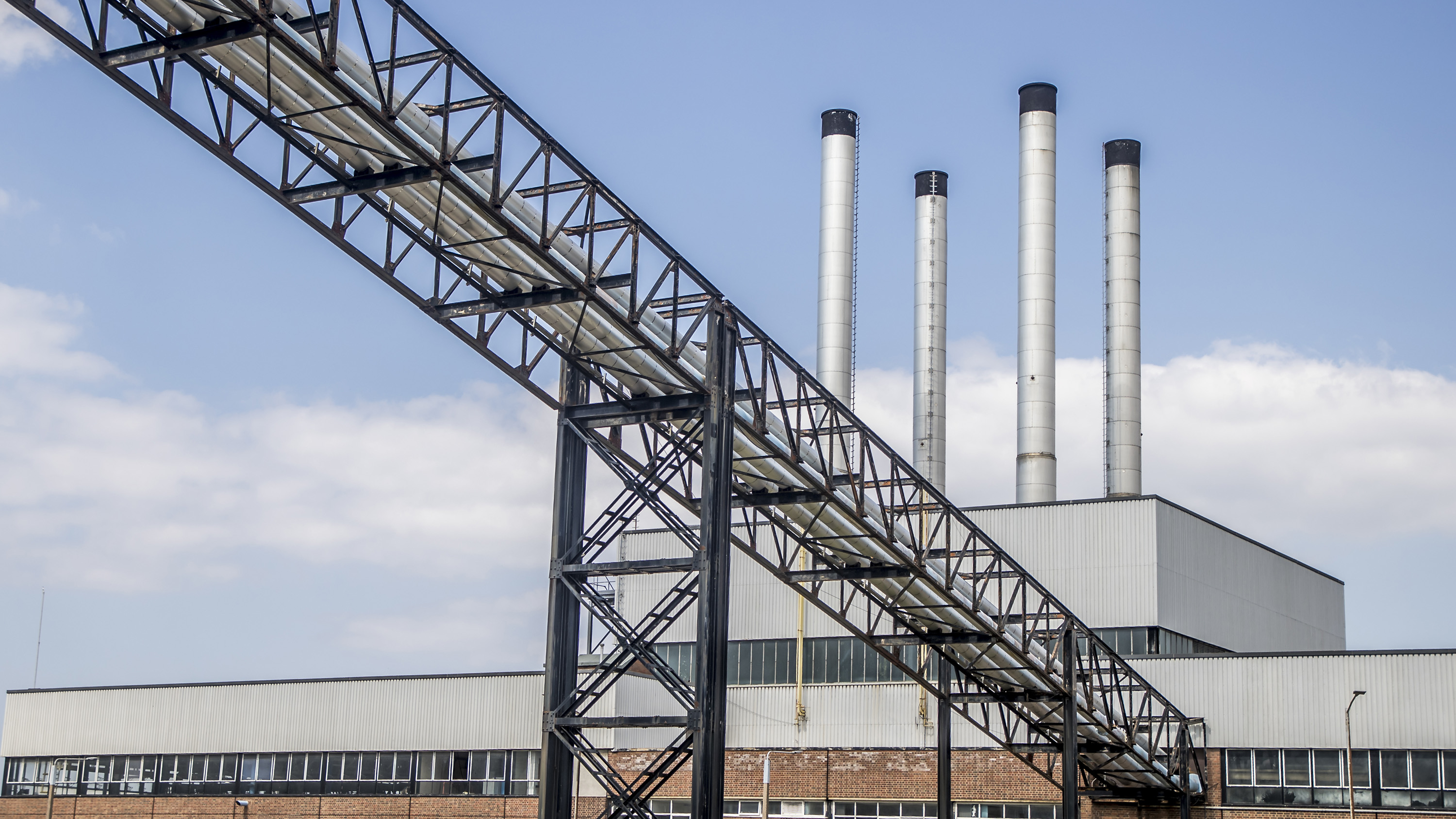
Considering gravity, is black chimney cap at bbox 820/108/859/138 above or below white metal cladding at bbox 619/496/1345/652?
above

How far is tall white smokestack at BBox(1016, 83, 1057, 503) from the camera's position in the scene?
165 feet

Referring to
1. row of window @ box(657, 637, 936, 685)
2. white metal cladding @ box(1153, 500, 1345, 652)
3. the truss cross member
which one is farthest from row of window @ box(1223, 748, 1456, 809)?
row of window @ box(657, 637, 936, 685)

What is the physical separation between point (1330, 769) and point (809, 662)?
49.5 ft

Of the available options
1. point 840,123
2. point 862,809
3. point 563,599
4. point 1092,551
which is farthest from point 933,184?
point 563,599

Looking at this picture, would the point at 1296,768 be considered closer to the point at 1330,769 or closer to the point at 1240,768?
the point at 1330,769

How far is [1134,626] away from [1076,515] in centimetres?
379

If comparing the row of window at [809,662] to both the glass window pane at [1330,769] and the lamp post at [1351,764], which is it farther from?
the lamp post at [1351,764]

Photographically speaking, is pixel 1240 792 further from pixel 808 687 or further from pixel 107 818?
pixel 107 818

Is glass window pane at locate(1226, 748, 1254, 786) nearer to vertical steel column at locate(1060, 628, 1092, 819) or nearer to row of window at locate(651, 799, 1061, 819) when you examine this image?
row of window at locate(651, 799, 1061, 819)

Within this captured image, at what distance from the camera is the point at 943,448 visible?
54.0 metres

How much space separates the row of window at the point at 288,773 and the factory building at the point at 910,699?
80mm

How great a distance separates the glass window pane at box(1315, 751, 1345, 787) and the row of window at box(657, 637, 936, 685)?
37.6ft

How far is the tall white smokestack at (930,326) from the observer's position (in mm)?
53906

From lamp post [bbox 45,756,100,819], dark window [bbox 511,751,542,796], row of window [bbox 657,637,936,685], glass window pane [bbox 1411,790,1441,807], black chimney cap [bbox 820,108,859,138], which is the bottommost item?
lamp post [bbox 45,756,100,819]
